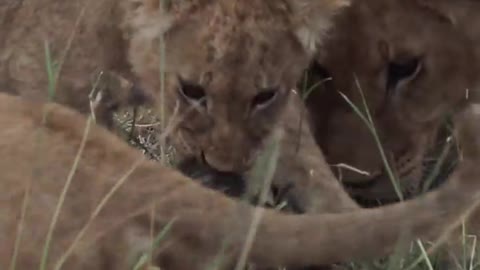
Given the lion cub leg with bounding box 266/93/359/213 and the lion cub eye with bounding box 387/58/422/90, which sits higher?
the lion cub eye with bounding box 387/58/422/90

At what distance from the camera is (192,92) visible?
1869 millimetres

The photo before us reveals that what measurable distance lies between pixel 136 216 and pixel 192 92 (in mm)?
546

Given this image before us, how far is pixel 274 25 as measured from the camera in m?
1.87

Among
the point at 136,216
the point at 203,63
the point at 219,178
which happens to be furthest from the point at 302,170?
the point at 136,216

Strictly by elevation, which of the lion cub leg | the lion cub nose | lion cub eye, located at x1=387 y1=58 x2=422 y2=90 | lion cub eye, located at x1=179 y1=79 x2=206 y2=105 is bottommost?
the lion cub leg

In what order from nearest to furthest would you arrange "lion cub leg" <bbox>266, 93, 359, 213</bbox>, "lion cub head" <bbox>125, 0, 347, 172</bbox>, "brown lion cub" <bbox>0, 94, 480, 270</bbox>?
"brown lion cub" <bbox>0, 94, 480, 270</bbox> < "lion cub head" <bbox>125, 0, 347, 172</bbox> < "lion cub leg" <bbox>266, 93, 359, 213</bbox>

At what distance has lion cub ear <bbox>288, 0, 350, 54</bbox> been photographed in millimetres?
1914

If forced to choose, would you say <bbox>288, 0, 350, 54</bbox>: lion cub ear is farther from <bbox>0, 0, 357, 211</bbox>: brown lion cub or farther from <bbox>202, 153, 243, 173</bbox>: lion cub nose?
<bbox>202, 153, 243, 173</bbox>: lion cub nose

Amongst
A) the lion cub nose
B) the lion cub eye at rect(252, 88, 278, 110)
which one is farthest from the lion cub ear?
the lion cub nose

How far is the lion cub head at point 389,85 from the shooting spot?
6.59ft

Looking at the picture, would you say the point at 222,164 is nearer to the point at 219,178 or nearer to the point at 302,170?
the point at 219,178

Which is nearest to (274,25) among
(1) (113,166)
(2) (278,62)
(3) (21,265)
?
(2) (278,62)

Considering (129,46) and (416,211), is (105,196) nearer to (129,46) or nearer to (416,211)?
(416,211)

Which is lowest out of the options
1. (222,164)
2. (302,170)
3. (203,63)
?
(302,170)
